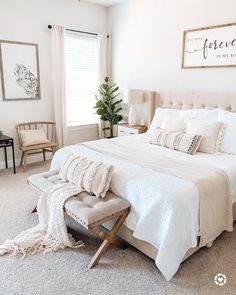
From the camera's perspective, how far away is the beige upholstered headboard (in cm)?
333

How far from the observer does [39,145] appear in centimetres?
411

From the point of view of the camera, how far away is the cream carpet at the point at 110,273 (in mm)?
1793

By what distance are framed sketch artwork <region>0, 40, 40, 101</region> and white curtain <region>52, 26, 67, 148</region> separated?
0.98ft

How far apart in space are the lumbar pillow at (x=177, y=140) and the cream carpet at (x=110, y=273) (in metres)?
1.02

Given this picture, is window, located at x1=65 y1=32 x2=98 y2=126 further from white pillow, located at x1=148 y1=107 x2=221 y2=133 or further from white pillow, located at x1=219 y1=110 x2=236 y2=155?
white pillow, located at x1=219 y1=110 x2=236 y2=155

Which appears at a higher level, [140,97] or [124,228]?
[140,97]

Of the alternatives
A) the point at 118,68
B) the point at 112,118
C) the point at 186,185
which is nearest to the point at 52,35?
the point at 118,68

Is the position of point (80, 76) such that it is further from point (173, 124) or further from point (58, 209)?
point (58, 209)

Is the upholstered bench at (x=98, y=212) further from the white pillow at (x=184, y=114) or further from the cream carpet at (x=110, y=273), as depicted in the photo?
the white pillow at (x=184, y=114)

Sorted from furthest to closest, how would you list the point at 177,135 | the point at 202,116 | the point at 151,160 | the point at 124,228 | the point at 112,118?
the point at 112,118, the point at 202,116, the point at 177,135, the point at 151,160, the point at 124,228

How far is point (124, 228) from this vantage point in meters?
2.21

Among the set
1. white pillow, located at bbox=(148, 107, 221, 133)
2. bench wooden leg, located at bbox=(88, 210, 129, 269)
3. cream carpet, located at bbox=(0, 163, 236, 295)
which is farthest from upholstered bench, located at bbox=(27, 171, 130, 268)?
white pillow, located at bbox=(148, 107, 221, 133)

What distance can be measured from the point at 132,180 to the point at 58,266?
90 cm

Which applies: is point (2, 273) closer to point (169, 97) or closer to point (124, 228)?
point (124, 228)
